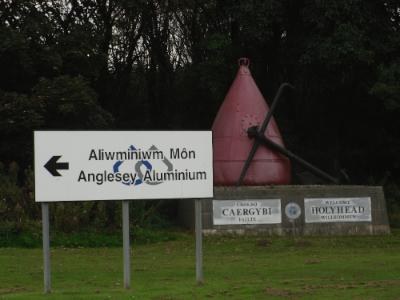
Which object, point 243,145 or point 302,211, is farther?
point 243,145

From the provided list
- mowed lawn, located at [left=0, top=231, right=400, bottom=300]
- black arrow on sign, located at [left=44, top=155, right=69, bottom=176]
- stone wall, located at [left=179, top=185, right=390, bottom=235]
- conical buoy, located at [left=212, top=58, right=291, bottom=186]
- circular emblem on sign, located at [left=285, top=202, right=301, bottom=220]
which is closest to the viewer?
black arrow on sign, located at [left=44, top=155, right=69, bottom=176]

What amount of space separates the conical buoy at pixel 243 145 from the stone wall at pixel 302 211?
1.27 m

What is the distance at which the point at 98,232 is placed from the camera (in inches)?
805

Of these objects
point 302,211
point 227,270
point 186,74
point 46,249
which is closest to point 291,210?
point 302,211

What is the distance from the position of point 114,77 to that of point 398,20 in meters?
12.7

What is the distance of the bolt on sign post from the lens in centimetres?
1043

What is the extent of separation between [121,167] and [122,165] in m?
0.03

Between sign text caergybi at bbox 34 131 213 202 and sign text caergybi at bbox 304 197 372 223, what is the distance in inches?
436

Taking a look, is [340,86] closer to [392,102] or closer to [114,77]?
[392,102]

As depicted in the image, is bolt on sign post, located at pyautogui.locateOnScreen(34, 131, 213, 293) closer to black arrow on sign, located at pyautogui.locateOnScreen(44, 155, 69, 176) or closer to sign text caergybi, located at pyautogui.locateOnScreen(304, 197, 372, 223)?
black arrow on sign, located at pyautogui.locateOnScreen(44, 155, 69, 176)

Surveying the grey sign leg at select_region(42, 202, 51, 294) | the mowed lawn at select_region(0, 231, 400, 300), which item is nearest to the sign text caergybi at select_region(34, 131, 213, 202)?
the grey sign leg at select_region(42, 202, 51, 294)

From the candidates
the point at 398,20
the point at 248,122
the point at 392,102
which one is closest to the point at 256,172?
the point at 248,122

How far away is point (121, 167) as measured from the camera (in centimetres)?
1077

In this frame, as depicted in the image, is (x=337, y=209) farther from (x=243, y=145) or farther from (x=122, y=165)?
(x=122, y=165)
